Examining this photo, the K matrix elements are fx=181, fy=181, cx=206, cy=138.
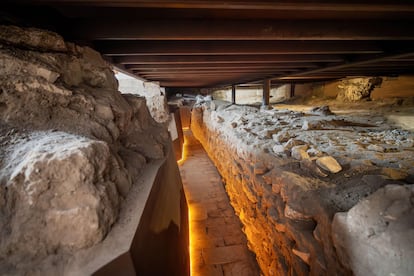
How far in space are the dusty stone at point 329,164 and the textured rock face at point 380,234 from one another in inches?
25.0

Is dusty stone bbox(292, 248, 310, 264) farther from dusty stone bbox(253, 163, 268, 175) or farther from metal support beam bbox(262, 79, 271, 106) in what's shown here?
metal support beam bbox(262, 79, 271, 106)

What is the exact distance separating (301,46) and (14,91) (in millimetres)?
3041

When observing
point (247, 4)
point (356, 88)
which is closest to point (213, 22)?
point (247, 4)

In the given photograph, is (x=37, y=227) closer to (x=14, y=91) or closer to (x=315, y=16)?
(x=14, y=91)

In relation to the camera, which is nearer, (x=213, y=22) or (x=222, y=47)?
(x=213, y=22)

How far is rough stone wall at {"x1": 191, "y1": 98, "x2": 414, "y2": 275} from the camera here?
4.39 ft

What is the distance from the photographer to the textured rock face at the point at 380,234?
32.8 inches

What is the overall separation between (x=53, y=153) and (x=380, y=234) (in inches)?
68.5

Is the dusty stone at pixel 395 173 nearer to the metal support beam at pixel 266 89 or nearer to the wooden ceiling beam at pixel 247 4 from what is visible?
the wooden ceiling beam at pixel 247 4

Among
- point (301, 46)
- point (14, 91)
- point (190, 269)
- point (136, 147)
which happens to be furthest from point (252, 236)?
point (14, 91)

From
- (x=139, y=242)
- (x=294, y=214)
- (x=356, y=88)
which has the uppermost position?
(x=356, y=88)

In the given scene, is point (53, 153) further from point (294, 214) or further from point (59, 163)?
point (294, 214)

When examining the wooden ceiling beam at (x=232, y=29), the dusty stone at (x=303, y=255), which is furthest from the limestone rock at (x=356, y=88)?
the dusty stone at (x=303, y=255)

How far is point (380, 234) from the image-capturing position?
92 centimetres
